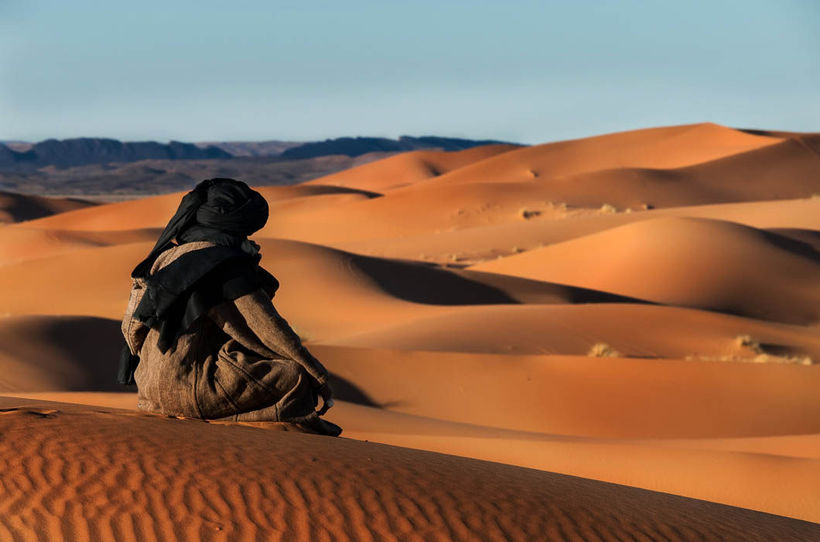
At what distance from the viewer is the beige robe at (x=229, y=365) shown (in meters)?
6.40

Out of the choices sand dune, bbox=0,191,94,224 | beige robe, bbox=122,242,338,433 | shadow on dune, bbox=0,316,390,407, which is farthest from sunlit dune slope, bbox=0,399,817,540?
sand dune, bbox=0,191,94,224

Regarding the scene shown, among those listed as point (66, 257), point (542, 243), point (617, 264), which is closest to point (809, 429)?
point (617, 264)

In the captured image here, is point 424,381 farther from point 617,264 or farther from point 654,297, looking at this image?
point 617,264

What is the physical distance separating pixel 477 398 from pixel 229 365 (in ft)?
30.7

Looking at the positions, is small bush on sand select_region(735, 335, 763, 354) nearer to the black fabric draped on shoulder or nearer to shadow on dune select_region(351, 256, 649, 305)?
shadow on dune select_region(351, 256, 649, 305)

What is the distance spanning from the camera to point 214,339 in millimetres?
6543

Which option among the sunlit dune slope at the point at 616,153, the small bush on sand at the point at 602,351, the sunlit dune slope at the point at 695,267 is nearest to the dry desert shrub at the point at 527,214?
the sunlit dune slope at the point at 695,267

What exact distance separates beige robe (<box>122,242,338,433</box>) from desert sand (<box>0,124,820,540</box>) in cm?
16

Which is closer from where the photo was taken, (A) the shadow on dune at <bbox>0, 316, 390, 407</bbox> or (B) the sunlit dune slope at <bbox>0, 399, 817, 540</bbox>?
(B) the sunlit dune slope at <bbox>0, 399, 817, 540</bbox>

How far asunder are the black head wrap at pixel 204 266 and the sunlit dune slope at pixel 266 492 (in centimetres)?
66

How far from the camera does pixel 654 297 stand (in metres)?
28.1

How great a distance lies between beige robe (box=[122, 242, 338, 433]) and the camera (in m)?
6.40

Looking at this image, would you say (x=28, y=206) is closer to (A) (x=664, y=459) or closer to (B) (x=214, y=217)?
(A) (x=664, y=459)

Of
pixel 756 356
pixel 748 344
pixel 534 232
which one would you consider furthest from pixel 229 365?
pixel 534 232
